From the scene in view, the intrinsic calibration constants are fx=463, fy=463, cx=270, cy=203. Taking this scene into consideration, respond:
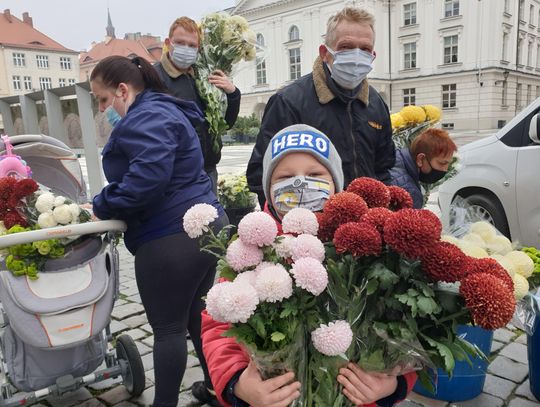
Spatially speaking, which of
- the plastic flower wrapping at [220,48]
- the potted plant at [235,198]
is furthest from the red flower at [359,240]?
the potted plant at [235,198]

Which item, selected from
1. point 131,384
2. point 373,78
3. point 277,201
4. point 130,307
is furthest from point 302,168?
point 373,78

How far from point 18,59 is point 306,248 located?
73523 millimetres

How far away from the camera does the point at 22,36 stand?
65062mm

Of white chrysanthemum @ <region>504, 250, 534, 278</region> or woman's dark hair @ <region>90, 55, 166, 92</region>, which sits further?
woman's dark hair @ <region>90, 55, 166, 92</region>

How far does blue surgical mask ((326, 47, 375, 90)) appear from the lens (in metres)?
2.49

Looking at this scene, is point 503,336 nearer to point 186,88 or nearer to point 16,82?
point 186,88

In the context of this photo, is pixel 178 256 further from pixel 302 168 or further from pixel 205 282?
pixel 302 168

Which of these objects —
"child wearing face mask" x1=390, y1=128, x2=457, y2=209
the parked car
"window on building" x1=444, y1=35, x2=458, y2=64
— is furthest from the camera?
"window on building" x1=444, y1=35, x2=458, y2=64

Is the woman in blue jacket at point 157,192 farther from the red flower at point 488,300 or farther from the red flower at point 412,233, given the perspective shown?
the red flower at point 488,300

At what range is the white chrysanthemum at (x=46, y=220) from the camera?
238 cm

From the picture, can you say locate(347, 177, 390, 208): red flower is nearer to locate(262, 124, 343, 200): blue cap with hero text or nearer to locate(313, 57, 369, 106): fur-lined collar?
locate(262, 124, 343, 200): blue cap with hero text

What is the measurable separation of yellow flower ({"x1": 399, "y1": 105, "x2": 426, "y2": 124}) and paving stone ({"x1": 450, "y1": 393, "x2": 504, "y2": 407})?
1.98 m

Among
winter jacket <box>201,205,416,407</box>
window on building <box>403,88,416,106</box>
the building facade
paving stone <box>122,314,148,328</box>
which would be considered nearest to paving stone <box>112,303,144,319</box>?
paving stone <box>122,314,148,328</box>

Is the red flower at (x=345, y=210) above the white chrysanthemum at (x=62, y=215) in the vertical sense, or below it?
above
